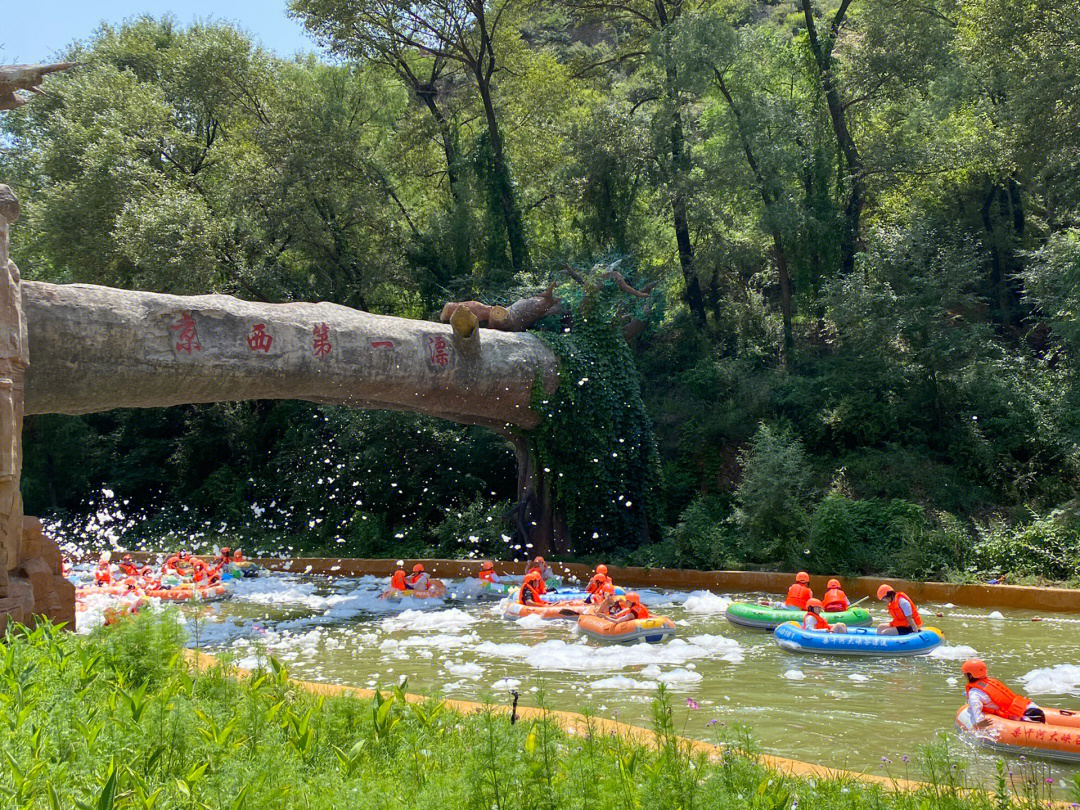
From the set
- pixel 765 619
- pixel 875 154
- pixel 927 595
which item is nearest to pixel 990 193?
pixel 875 154

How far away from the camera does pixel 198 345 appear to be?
12328 mm

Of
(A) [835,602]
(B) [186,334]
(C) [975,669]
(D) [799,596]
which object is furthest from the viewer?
(B) [186,334]

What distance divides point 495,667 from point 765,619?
372 centimetres

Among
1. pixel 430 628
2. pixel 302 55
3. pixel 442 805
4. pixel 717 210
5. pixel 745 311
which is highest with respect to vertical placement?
pixel 302 55

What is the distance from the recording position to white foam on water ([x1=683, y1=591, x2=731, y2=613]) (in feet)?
43.0

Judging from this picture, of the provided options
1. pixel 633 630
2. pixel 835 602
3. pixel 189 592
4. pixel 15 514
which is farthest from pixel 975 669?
pixel 189 592

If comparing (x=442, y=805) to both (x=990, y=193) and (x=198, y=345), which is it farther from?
(x=990, y=193)

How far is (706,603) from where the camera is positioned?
13297 millimetres

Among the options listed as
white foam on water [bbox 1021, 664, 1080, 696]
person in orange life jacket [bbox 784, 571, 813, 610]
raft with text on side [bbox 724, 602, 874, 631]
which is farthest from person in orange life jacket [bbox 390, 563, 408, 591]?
white foam on water [bbox 1021, 664, 1080, 696]

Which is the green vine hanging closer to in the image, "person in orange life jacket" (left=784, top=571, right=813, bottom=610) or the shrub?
the shrub

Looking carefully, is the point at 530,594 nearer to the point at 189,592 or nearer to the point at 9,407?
the point at 189,592

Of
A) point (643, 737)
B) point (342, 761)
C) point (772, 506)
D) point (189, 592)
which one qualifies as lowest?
point (189, 592)

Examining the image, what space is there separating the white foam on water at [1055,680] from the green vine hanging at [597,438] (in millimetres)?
9402

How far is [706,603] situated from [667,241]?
47.1ft
